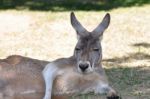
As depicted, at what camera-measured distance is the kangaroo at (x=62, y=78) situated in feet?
22.4

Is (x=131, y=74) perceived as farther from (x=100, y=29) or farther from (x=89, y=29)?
(x=89, y=29)

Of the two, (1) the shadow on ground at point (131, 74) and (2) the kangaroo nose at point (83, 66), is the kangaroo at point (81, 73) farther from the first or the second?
(1) the shadow on ground at point (131, 74)

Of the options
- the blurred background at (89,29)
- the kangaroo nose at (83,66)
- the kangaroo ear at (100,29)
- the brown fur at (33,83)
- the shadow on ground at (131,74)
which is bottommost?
the blurred background at (89,29)

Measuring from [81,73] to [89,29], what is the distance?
6.15 m

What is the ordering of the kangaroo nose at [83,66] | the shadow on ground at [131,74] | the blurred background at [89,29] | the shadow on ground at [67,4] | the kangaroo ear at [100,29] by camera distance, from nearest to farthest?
1. the kangaroo nose at [83,66]
2. the kangaroo ear at [100,29]
3. the shadow on ground at [131,74]
4. the blurred background at [89,29]
5. the shadow on ground at [67,4]

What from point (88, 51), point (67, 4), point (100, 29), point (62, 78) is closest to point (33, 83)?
point (62, 78)

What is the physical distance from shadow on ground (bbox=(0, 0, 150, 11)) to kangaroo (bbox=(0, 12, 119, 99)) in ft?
29.4

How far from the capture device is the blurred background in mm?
8883

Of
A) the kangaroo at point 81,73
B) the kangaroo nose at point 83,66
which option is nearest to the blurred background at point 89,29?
the kangaroo at point 81,73

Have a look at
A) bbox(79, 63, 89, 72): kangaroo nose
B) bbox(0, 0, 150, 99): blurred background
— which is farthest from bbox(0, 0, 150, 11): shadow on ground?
bbox(79, 63, 89, 72): kangaroo nose

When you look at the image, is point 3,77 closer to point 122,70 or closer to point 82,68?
point 82,68

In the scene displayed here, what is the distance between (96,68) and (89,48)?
273 millimetres

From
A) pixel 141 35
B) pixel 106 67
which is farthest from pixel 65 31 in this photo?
pixel 106 67

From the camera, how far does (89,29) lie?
12.9 m
